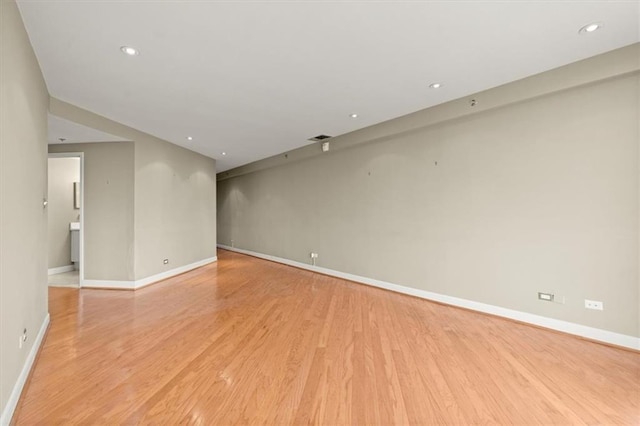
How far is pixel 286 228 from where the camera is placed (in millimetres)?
7176

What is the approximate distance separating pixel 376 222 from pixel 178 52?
380 cm

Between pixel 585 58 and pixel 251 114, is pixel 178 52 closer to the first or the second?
pixel 251 114

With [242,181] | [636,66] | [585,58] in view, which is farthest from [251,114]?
[242,181]

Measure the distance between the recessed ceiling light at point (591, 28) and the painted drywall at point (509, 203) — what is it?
604mm

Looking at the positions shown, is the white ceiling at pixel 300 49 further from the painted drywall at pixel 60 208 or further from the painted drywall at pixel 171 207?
the painted drywall at pixel 60 208

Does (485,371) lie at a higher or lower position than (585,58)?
lower

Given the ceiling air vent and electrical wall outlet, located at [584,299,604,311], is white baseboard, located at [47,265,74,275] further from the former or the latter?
electrical wall outlet, located at [584,299,604,311]

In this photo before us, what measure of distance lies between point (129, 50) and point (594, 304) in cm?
515

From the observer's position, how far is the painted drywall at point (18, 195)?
177 centimetres

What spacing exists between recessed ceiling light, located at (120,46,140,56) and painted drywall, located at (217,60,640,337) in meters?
3.48

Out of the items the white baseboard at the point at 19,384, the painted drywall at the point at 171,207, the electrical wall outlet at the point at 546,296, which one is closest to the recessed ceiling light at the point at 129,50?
the white baseboard at the point at 19,384

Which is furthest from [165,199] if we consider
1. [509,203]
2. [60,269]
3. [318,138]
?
[509,203]

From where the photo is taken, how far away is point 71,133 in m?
4.29

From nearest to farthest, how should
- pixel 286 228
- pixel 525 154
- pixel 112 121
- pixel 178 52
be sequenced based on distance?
pixel 178 52 < pixel 525 154 < pixel 112 121 < pixel 286 228
